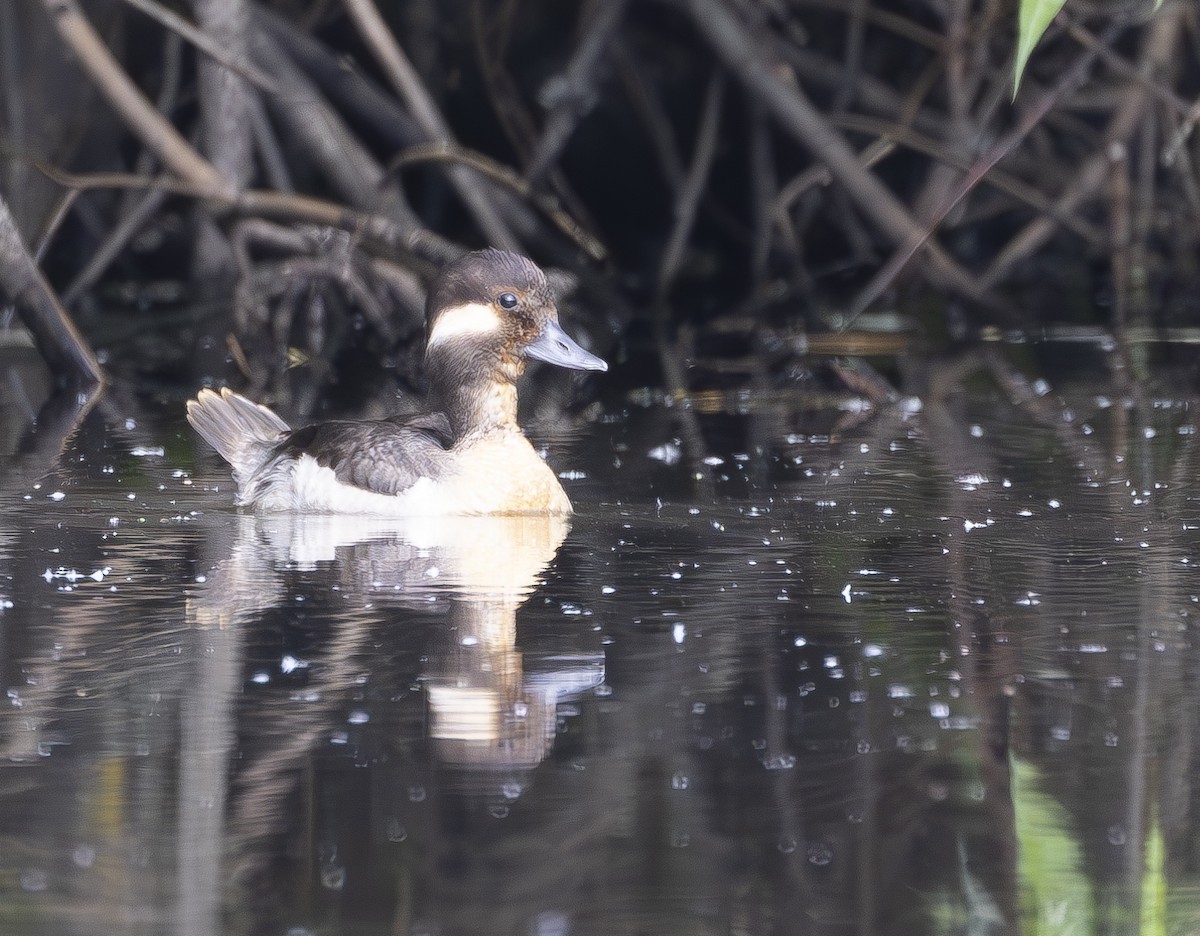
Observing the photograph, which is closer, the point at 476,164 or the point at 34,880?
the point at 34,880

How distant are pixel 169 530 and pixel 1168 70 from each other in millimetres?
7167

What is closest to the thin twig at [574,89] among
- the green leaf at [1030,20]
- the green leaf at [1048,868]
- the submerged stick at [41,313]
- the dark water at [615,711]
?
the submerged stick at [41,313]

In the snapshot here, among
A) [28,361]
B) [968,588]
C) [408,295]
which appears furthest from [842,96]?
[968,588]

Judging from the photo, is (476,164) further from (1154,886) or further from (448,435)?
(1154,886)

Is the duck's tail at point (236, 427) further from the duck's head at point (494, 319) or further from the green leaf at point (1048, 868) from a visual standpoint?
the green leaf at point (1048, 868)

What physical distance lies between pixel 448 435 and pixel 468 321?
341mm

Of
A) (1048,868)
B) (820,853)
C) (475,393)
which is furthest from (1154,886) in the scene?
(475,393)

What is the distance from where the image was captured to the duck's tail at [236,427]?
648 centimetres

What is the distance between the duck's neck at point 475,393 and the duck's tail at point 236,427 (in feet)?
1.83

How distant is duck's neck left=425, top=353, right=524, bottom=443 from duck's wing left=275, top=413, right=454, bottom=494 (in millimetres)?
132

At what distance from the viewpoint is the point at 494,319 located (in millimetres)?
6266

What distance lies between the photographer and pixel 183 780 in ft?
11.5

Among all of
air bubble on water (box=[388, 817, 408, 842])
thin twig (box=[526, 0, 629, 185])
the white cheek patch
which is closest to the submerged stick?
the white cheek patch

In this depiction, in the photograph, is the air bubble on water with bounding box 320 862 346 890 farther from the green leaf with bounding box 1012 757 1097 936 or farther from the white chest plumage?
the white chest plumage
